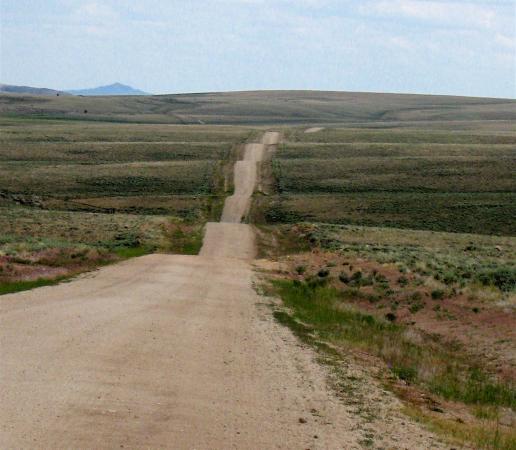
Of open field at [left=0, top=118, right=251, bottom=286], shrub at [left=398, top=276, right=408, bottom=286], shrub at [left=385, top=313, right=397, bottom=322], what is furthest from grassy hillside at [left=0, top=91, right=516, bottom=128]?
shrub at [left=385, top=313, right=397, bottom=322]

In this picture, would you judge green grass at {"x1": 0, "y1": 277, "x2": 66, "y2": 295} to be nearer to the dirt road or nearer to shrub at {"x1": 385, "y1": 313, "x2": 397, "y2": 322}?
the dirt road

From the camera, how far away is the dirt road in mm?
10445

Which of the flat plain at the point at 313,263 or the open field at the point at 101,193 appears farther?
the open field at the point at 101,193

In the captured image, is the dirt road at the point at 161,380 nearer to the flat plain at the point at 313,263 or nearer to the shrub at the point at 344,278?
the flat plain at the point at 313,263

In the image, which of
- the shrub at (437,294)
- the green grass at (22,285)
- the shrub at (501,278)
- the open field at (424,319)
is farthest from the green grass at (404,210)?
the green grass at (22,285)

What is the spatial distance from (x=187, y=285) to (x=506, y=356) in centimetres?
1387

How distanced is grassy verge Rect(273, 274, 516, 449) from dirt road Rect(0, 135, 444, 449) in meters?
1.33

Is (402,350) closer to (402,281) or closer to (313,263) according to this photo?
(402,281)

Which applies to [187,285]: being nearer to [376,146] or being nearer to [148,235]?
[148,235]

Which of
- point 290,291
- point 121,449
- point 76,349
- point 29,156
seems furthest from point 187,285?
point 29,156

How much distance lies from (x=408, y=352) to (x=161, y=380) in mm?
7815

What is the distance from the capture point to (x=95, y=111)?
573 ft

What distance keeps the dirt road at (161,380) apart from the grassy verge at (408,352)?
133cm

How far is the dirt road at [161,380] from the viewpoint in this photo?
1045 centimetres
